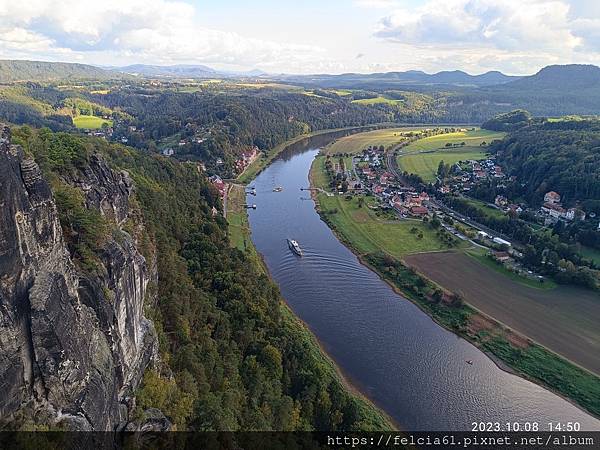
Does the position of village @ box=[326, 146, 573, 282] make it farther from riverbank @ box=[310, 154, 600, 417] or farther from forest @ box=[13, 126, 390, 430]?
forest @ box=[13, 126, 390, 430]

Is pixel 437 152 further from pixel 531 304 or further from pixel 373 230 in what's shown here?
pixel 531 304

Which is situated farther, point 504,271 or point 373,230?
point 373,230

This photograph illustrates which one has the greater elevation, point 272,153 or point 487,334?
point 487,334

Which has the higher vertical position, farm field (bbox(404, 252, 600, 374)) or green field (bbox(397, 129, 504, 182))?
green field (bbox(397, 129, 504, 182))

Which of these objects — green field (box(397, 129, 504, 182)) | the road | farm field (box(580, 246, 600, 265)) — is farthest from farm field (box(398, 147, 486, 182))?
farm field (box(580, 246, 600, 265))

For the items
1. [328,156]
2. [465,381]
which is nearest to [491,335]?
[465,381]

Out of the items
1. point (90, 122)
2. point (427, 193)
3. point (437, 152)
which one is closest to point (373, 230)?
point (427, 193)
